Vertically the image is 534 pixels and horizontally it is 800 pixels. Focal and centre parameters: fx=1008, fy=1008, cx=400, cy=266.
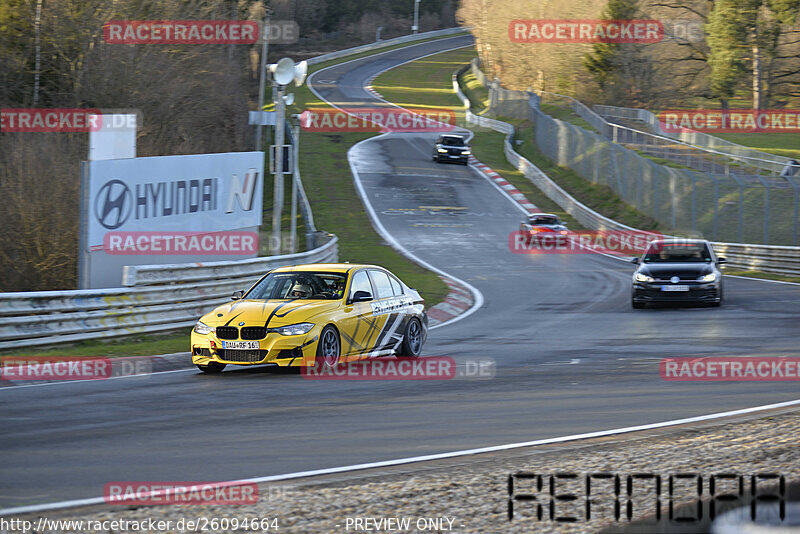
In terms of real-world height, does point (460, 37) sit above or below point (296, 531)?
above

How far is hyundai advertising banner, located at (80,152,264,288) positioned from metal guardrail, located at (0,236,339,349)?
834mm

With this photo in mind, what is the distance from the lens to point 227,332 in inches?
490

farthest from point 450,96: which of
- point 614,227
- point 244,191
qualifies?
point 244,191

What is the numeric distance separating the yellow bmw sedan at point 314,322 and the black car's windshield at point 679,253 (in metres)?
9.27

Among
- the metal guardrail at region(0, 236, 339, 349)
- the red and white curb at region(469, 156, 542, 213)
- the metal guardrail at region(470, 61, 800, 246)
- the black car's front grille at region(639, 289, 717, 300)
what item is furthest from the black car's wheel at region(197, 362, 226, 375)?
the red and white curb at region(469, 156, 542, 213)

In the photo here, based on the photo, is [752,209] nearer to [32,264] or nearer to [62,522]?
[32,264]

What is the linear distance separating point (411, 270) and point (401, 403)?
19.5 metres

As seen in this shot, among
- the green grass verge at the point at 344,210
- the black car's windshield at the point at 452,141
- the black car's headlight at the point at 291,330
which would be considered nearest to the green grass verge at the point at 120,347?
the black car's headlight at the point at 291,330

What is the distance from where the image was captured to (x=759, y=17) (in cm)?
7669

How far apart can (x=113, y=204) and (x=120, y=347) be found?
121 inches

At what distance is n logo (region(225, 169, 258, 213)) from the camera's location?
21391 millimetres

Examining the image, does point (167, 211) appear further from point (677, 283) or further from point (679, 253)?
point (679, 253)

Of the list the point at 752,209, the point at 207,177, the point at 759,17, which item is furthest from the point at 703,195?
the point at 759,17

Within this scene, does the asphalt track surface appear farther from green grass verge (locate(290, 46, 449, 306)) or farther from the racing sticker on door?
green grass verge (locate(290, 46, 449, 306))
